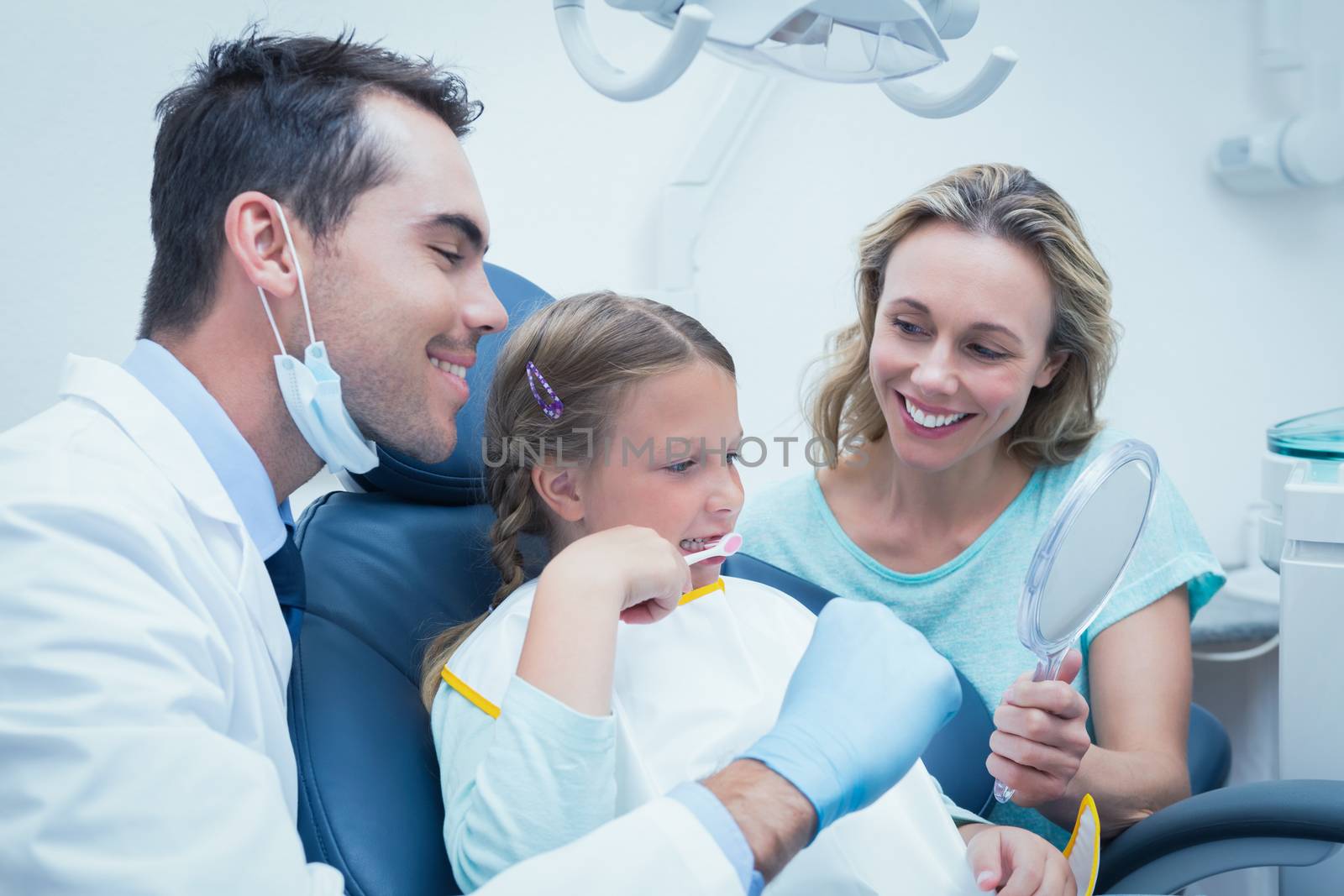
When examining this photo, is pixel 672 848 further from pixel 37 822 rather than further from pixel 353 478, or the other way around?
pixel 353 478

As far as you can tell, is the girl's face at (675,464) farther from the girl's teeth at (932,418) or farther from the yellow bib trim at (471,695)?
the girl's teeth at (932,418)

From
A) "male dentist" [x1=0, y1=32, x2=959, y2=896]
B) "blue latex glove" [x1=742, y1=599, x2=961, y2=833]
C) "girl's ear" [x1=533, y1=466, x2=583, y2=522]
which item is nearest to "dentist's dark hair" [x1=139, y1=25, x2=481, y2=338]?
"male dentist" [x1=0, y1=32, x2=959, y2=896]

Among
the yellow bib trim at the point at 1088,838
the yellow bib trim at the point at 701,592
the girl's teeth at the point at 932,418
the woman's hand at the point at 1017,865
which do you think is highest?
the girl's teeth at the point at 932,418

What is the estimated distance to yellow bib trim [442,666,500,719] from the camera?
3.47 ft

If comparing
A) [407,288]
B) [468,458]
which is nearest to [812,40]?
[407,288]

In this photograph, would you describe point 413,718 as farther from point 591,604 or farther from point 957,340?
point 957,340

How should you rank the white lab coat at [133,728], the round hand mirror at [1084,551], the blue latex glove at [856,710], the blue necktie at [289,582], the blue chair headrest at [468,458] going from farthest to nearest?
the blue chair headrest at [468,458], the blue necktie at [289,582], the round hand mirror at [1084,551], the blue latex glove at [856,710], the white lab coat at [133,728]

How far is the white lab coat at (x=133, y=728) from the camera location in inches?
27.5

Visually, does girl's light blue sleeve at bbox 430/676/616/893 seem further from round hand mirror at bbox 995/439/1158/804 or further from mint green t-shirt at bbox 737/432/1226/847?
mint green t-shirt at bbox 737/432/1226/847

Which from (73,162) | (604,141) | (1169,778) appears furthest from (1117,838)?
(73,162)

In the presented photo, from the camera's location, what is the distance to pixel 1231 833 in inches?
44.8

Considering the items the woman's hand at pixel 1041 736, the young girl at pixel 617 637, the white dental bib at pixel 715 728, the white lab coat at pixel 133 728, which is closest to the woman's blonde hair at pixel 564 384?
the young girl at pixel 617 637

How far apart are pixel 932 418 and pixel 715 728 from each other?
602mm

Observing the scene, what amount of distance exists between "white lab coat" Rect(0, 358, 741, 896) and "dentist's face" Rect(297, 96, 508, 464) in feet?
0.79
